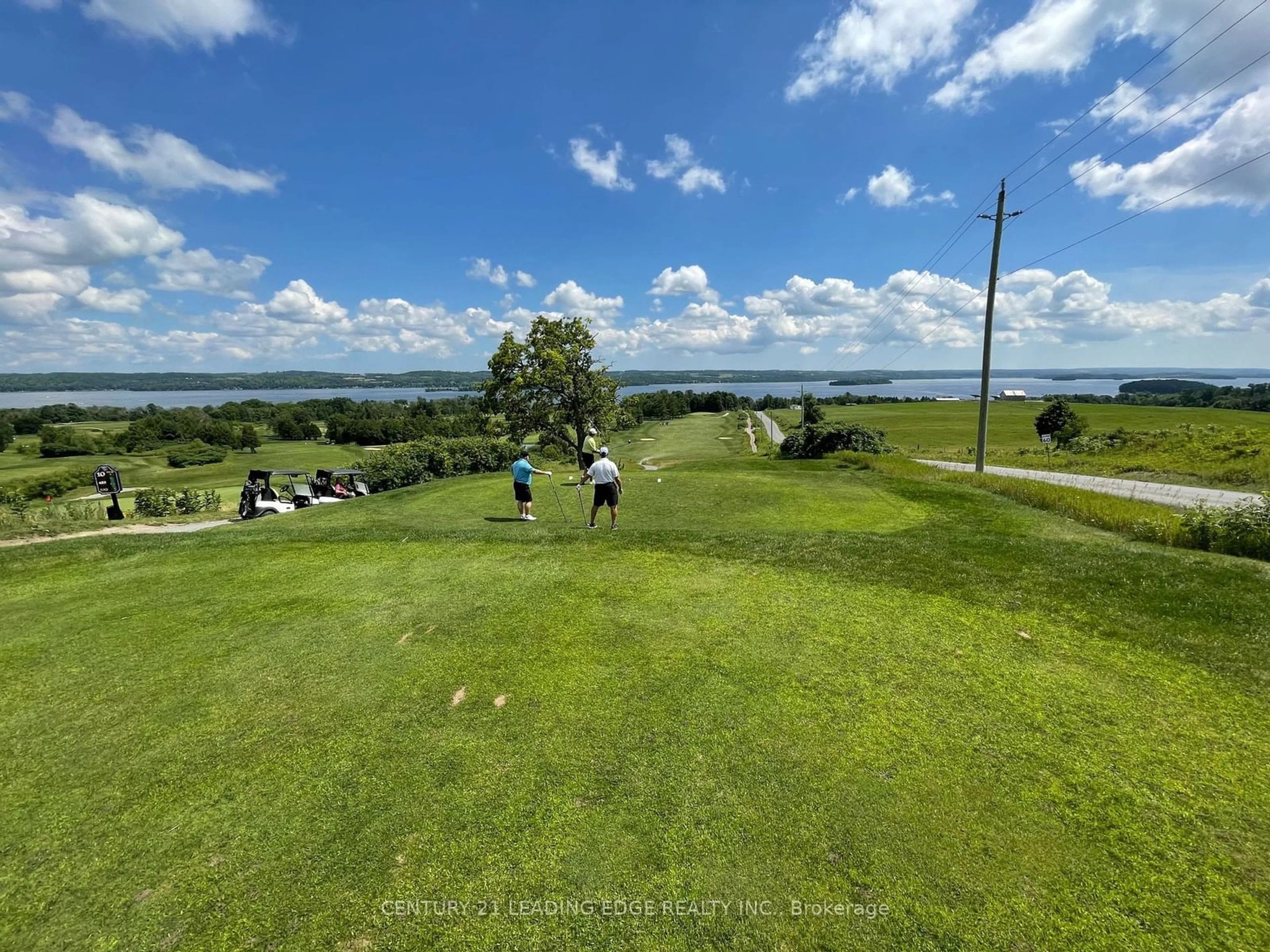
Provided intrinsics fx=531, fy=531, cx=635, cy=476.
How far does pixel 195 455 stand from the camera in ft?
247

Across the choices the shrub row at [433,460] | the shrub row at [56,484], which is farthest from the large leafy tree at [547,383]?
the shrub row at [56,484]

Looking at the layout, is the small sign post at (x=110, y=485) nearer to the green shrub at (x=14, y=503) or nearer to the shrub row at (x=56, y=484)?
the green shrub at (x=14, y=503)

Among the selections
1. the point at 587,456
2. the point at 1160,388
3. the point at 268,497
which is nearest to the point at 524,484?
the point at 268,497

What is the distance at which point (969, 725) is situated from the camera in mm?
4543

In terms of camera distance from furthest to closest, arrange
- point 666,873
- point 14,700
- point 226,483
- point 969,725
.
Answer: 1. point 226,483
2. point 14,700
3. point 969,725
4. point 666,873

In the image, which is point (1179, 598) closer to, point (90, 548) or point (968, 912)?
point (968, 912)

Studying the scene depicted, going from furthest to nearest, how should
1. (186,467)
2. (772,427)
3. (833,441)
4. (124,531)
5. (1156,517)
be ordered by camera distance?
(772,427)
(186,467)
(833,441)
(124,531)
(1156,517)

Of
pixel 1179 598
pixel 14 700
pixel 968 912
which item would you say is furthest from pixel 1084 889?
pixel 14 700

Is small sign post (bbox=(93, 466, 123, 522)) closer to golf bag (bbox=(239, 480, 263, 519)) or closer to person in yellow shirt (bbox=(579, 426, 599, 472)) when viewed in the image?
golf bag (bbox=(239, 480, 263, 519))

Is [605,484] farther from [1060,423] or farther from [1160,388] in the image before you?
[1160,388]

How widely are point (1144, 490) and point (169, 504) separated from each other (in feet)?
141

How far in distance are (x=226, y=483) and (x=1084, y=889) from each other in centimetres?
6488

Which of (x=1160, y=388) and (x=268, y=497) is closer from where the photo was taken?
A: (x=268, y=497)

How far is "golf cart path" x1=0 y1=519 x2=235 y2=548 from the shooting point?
1233 cm
